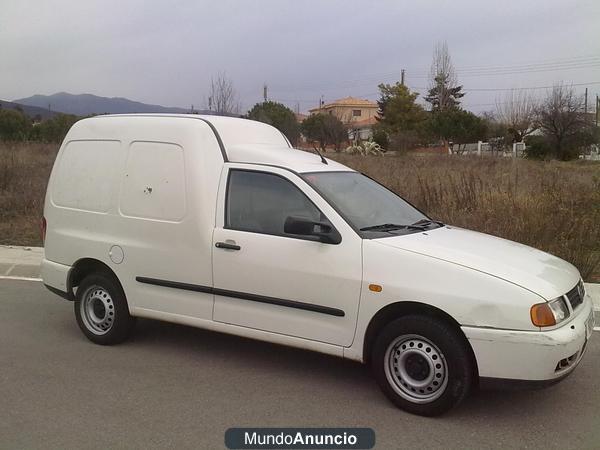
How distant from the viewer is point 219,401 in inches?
160

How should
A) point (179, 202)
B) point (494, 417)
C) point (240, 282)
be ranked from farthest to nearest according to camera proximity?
point (179, 202), point (240, 282), point (494, 417)

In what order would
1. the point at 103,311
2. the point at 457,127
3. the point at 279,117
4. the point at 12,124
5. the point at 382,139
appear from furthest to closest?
1. the point at 382,139
2. the point at 279,117
3. the point at 457,127
4. the point at 12,124
5. the point at 103,311

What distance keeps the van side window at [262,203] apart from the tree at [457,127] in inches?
1428

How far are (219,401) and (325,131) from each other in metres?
39.7

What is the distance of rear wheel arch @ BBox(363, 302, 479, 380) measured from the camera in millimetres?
3730

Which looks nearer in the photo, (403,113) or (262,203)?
(262,203)

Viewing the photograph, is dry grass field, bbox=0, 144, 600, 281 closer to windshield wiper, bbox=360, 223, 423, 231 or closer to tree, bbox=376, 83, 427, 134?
windshield wiper, bbox=360, 223, 423, 231

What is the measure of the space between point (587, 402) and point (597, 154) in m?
43.5

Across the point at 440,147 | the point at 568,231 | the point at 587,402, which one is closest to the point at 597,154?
the point at 440,147

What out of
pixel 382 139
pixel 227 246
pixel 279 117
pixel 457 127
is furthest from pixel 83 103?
pixel 227 246

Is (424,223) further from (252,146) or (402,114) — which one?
(402,114)

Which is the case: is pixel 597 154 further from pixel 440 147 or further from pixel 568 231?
pixel 568 231

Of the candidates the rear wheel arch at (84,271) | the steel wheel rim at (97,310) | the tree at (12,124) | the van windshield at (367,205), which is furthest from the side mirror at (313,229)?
the tree at (12,124)

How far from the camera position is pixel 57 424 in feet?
12.0
